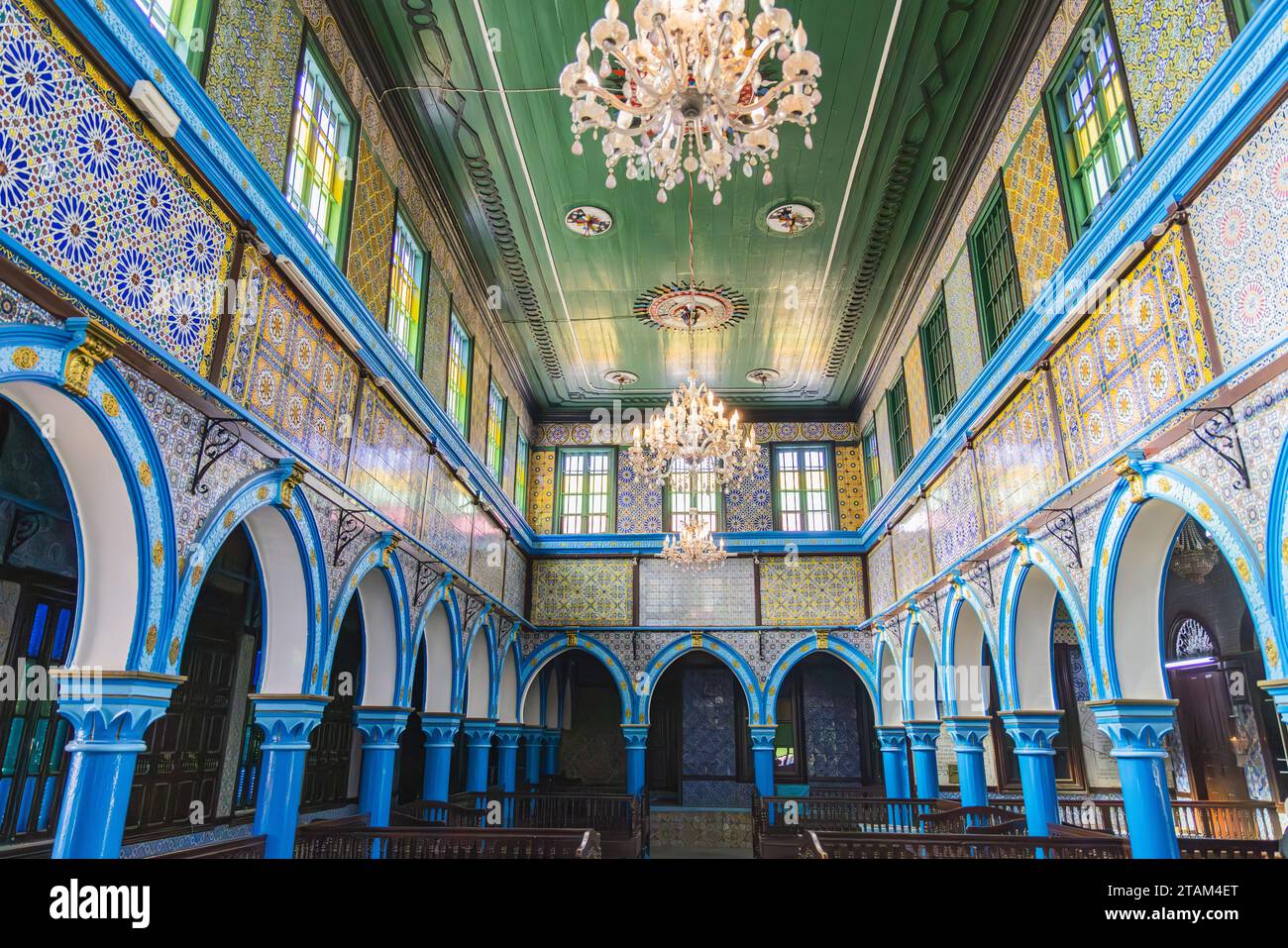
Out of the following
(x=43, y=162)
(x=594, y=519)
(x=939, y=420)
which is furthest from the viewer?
(x=594, y=519)

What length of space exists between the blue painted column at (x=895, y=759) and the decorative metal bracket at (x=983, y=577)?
19.4 feet

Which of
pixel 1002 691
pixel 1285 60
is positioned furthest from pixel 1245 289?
pixel 1002 691

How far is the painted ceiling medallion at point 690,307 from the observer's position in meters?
12.1

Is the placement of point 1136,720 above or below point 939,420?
below

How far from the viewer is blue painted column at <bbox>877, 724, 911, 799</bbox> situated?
14.1 meters

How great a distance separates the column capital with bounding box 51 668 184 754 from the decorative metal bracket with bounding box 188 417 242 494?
117 cm

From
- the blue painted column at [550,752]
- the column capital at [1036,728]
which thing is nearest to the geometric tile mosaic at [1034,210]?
the column capital at [1036,728]

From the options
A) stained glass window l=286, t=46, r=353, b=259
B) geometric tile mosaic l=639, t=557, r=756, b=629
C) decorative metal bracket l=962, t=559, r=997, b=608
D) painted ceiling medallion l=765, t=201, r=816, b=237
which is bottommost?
decorative metal bracket l=962, t=559, r=997, b=608

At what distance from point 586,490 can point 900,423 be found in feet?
20.8

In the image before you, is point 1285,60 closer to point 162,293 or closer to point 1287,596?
point 1287,596

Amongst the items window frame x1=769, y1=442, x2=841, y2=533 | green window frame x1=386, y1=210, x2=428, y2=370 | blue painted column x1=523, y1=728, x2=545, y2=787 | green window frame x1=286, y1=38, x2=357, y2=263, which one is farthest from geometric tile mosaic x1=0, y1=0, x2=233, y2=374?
window frame x1=769, y1=442, x2=841, y2=533

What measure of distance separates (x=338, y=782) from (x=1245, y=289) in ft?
39.9

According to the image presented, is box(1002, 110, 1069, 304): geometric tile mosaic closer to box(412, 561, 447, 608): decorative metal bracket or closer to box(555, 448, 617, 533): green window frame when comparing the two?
box(412, 561, 447, 608): decorative metal bracket

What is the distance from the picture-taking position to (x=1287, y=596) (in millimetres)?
4176
